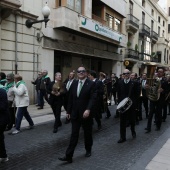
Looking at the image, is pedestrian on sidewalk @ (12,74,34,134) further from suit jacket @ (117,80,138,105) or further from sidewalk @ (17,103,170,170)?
sidewalk @ (17,103,170,170)

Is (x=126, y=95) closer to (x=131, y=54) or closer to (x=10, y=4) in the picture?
(x=10, y=4)

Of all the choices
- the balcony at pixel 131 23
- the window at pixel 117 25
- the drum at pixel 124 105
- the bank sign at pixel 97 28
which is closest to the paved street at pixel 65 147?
the drum at pixel 124 105

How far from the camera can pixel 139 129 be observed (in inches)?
321

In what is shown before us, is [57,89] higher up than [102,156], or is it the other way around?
[57,89]

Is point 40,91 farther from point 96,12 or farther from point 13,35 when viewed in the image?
point 96,12

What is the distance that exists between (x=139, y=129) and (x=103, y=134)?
4.70 ft

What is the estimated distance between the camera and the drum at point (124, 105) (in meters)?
6.39

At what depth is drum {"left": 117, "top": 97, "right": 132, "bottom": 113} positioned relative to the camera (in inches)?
251

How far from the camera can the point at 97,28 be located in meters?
17.6

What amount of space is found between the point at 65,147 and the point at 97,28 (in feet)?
42.4

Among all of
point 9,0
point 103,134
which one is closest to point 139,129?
point 103,134

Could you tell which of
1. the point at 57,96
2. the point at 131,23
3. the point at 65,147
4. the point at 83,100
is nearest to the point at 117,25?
the point at 131,23

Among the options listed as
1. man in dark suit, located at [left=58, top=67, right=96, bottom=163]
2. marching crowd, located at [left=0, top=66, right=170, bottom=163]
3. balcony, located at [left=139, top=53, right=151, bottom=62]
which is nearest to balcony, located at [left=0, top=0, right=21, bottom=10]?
marching crowd, located at [left=0, top=66, right=170, bottom=163]

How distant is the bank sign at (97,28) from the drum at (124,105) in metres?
10.2
